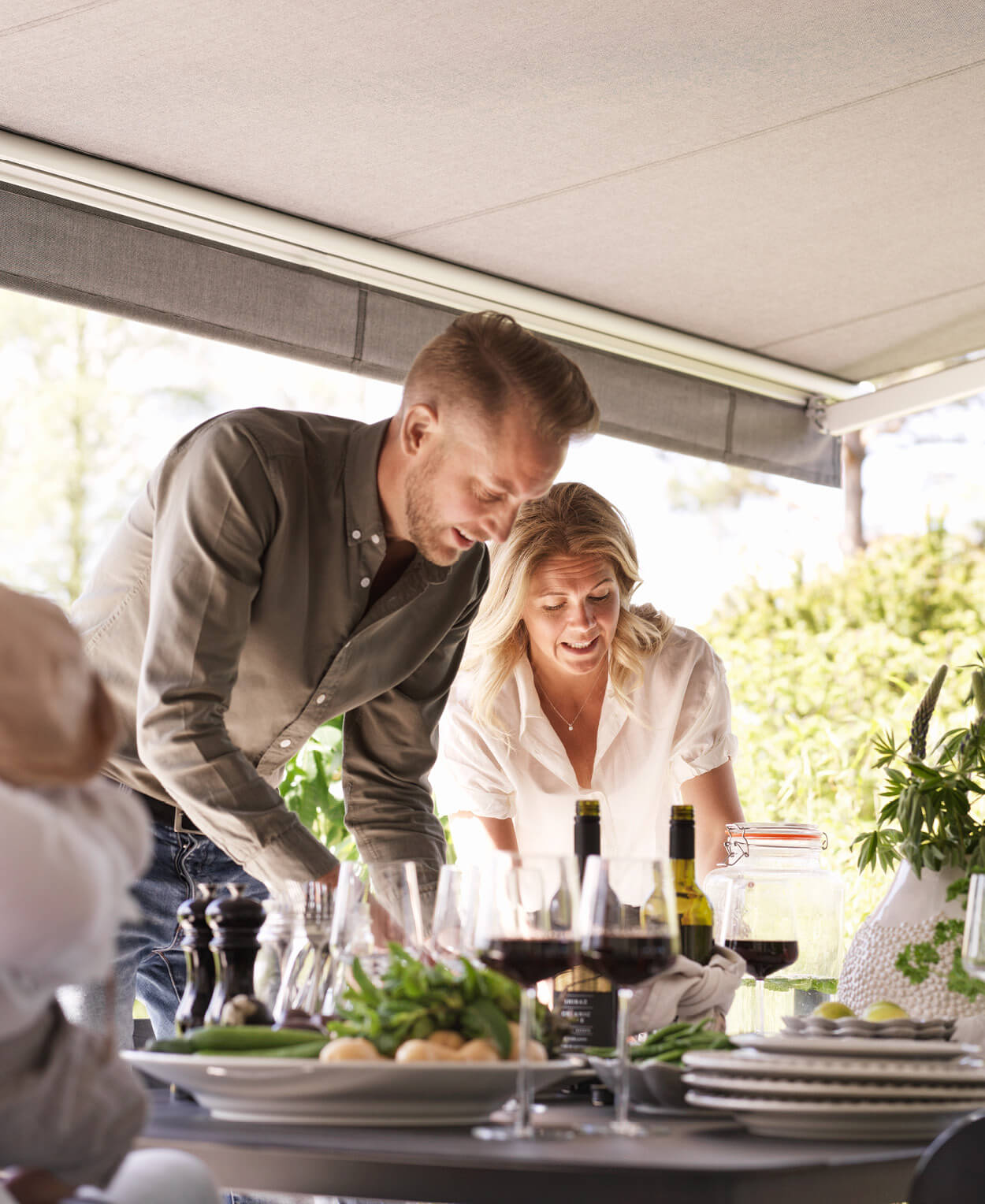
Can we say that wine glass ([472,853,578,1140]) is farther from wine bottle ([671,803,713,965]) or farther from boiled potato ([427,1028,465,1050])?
wine bottle ([671,803,713,965])

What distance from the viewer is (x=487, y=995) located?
117 centimetres

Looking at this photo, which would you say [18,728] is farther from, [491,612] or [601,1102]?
[491,612]

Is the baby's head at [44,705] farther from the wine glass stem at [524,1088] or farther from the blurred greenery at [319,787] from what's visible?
the blurred greenery at [319,787]

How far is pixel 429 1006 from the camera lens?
45.5 inches

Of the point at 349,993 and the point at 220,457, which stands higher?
the point at 220,457

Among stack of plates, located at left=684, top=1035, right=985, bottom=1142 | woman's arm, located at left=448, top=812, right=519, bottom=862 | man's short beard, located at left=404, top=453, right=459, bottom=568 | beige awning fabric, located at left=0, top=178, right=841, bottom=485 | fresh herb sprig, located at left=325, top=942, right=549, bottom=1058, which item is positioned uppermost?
beige awning fabric, located at left=0, top=178, right=841, bottom=485

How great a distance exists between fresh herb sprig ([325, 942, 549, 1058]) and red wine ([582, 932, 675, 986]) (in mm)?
85

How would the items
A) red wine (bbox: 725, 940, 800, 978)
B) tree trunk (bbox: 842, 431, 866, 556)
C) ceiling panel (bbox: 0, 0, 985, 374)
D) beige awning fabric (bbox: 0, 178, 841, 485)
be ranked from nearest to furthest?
red wine (bbox: 725, 940, 800, 978) < ceiling panel (bbox: 0, 0, 985, 374) < beige awning fabric (bbox: 0, 178, 841, 485) < tree trunk (bbox: 842, 431, 866, 556)

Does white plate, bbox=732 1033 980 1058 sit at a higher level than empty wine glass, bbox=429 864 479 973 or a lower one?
lower

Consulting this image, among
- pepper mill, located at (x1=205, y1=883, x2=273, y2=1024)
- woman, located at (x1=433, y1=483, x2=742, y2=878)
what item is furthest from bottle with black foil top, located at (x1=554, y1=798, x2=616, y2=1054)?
woman, located at (x1=433, y1=483, x2=742, y2=878)

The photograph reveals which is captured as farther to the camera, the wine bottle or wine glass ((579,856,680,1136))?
the wine bottle

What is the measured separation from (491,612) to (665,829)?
513mm

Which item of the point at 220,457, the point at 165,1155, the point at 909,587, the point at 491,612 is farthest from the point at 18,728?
the point at 909,587

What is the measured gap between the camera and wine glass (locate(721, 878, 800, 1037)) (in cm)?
174
